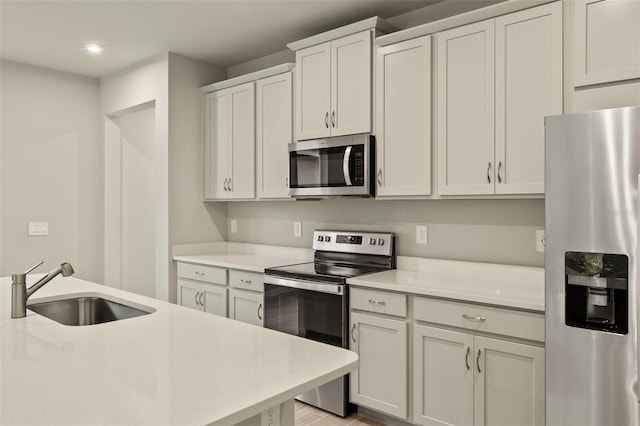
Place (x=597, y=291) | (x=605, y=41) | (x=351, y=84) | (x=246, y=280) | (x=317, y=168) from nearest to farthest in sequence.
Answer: (x=597, y=291), (x=605, y=41), (x=351, y=84), (x=317, y=168), (x=246, y=280)

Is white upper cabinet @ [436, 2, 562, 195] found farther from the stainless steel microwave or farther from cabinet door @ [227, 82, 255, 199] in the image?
cabinet door @ [227, 82, 255, 199]

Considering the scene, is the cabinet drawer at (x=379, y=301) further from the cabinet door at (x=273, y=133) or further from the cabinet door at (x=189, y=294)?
the cabinet door at (x=189, y=294)

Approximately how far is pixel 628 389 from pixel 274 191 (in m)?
2.66

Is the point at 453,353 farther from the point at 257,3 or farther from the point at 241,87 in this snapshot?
the point at 241,87

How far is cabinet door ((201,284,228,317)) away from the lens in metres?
3.67

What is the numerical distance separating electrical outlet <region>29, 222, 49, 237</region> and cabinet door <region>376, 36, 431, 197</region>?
3.41 meters

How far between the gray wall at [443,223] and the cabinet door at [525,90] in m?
0.30

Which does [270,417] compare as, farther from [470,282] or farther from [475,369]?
[470,282]

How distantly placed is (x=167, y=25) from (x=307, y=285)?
2186 millimetres

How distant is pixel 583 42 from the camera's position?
7.23 ft

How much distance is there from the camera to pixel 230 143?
13.5ft

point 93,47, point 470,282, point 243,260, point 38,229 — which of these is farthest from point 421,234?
point 38,229

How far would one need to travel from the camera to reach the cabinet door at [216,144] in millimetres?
4152

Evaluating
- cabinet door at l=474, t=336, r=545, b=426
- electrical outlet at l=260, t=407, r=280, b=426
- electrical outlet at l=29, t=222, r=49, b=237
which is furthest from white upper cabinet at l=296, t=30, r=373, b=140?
electrical outlet at l=29, t=222, r=49, b=237
